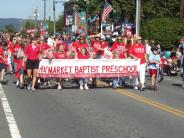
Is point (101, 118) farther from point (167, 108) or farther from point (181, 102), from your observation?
point (181, 102)

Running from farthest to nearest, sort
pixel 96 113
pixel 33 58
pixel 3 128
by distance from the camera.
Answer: pixel 33 58, pixel 96 113, pixel 3 128

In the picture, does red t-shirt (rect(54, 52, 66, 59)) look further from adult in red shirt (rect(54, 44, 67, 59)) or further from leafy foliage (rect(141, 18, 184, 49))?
leafy foliage (rect(141, 18, 184, 49))

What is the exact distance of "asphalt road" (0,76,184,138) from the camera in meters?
10.7

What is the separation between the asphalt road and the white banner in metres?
0.64

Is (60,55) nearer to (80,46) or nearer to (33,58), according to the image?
(80,46)

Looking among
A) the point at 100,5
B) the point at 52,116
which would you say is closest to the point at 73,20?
the point at 100,5

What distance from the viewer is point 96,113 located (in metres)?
13.4

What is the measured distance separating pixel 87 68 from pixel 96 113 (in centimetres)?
679

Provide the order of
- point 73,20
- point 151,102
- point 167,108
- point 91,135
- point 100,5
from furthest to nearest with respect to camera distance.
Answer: point 73,20 < point 100,5 < point 151,102 < point 167,108 < point 91,135

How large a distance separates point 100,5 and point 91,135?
49.3m

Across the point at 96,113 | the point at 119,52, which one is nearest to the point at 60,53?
the point at 119,52

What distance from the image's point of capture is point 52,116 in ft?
42.1

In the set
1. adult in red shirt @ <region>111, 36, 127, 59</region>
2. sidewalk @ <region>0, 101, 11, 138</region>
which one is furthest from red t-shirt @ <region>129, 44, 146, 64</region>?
sidewalk @ <region>0, 101, 11, 138</region>

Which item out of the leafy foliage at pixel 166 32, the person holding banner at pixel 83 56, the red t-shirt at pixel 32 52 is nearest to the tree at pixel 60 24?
the leafy foliage at pixel 166 32
